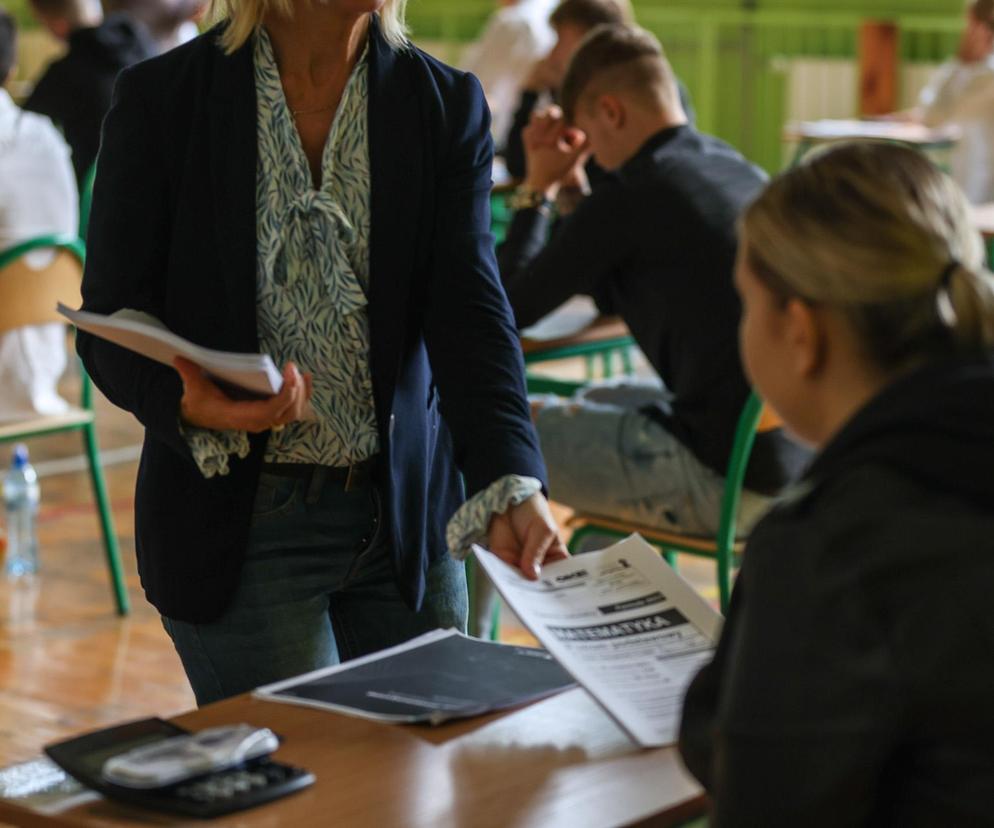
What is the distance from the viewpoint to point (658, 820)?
120cm

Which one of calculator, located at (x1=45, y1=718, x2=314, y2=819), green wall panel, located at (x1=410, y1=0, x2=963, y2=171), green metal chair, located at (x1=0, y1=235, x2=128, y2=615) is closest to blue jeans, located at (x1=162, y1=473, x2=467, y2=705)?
calculator, located at (x1=45, y1=718, x2=314, y2=819)

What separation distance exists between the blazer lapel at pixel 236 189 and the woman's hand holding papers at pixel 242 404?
4.2 inches

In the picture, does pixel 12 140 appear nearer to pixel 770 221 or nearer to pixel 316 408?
pixel 316 408

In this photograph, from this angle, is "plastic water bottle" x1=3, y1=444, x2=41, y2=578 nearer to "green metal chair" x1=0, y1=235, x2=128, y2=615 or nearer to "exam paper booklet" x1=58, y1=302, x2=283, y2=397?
"green metal chair" x1=0, y1=235, x2=128, y2=615

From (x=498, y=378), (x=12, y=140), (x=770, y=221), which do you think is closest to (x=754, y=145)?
(x=12, y=140)

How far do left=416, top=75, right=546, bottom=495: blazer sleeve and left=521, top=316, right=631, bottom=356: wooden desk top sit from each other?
4.59 ft

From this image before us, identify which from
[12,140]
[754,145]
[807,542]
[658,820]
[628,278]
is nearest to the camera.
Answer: [807,542]

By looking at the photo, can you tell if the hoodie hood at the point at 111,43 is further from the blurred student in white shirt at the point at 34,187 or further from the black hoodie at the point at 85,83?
the blurred student in white shirt at the point at 34,187

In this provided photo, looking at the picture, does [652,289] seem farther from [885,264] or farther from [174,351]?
[885,264]

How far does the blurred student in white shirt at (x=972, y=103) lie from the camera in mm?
6582

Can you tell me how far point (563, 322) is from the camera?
3.44m

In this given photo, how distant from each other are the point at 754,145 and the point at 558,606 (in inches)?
296

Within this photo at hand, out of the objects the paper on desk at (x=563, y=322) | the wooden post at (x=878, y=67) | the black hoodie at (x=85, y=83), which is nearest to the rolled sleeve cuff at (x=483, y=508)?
the paper on desk at (x=563, y=322)

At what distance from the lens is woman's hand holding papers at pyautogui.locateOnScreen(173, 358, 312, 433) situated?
1449 millimetres
